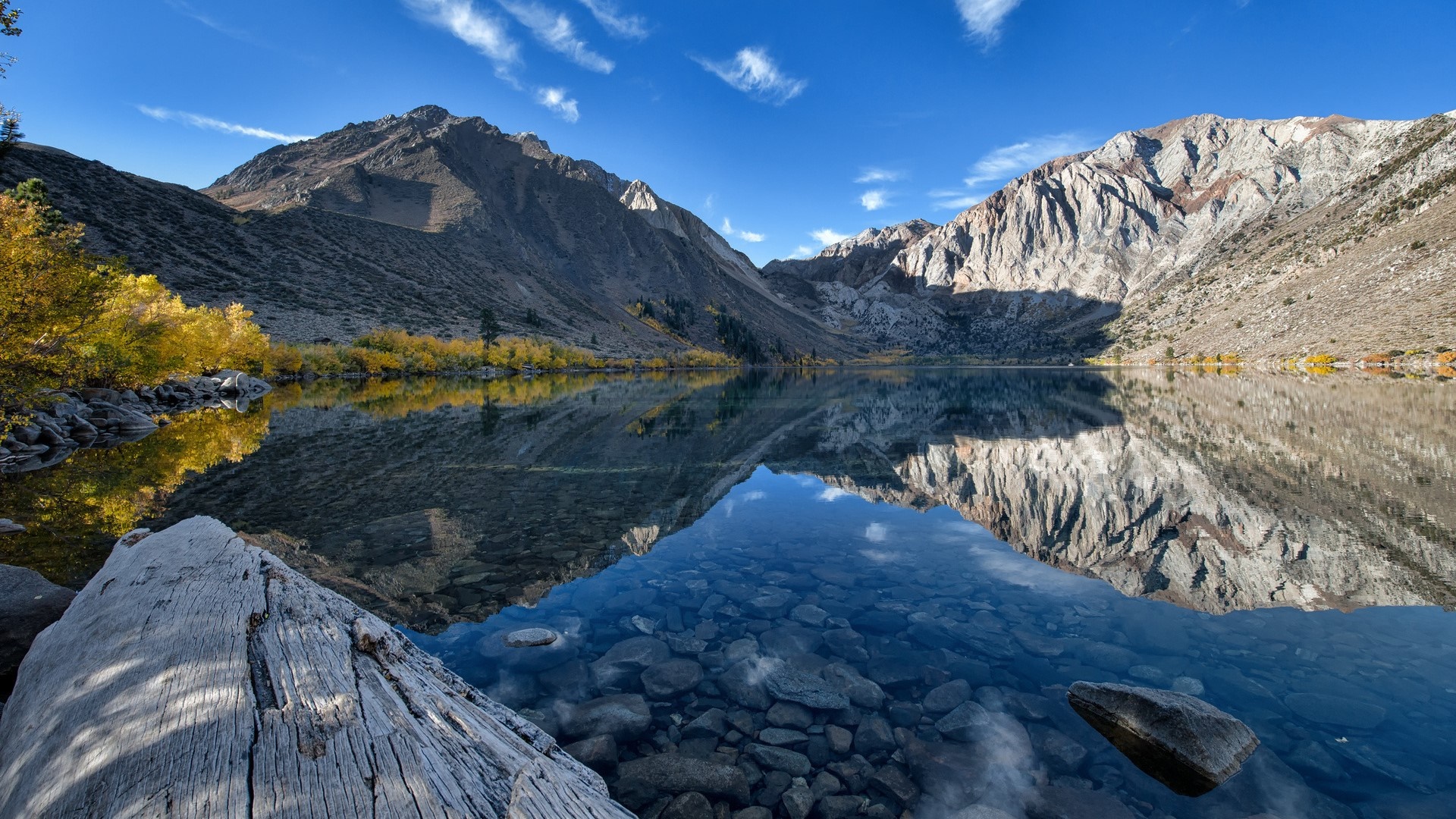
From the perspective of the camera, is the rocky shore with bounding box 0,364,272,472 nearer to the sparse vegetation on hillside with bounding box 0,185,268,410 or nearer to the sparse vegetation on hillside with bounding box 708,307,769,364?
the sparse vegetation on hillside with bounding box 0,185,268,410

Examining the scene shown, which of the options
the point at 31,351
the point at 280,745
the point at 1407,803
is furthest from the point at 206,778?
the point at 31,351

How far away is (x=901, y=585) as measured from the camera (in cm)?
873

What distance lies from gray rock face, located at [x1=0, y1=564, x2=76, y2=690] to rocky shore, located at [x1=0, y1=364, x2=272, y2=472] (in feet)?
49.3

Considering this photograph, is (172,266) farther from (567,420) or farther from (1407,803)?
(1407,803)

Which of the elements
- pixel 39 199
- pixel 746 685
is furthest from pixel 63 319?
pixel 39 199

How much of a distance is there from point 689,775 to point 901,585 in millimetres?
5205

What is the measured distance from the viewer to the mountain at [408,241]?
2982 inches

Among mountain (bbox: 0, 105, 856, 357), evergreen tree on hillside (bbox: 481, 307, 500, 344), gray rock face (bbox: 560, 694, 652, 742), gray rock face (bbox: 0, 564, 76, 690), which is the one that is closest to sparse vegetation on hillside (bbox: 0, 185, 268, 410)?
gray rock face (bbox: 0, 564, 76, 690)

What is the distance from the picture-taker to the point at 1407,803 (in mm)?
4148

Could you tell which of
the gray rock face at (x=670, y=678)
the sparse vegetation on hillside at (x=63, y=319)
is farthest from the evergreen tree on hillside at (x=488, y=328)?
the gray rock face at (x=670, y=678)

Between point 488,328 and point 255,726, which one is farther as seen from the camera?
point 488,328

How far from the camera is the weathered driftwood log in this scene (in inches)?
92.4

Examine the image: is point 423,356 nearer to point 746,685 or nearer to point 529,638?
point 529,638

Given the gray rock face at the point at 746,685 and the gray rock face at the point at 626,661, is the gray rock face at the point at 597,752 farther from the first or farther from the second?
the gray rock face at the point at 746,685
